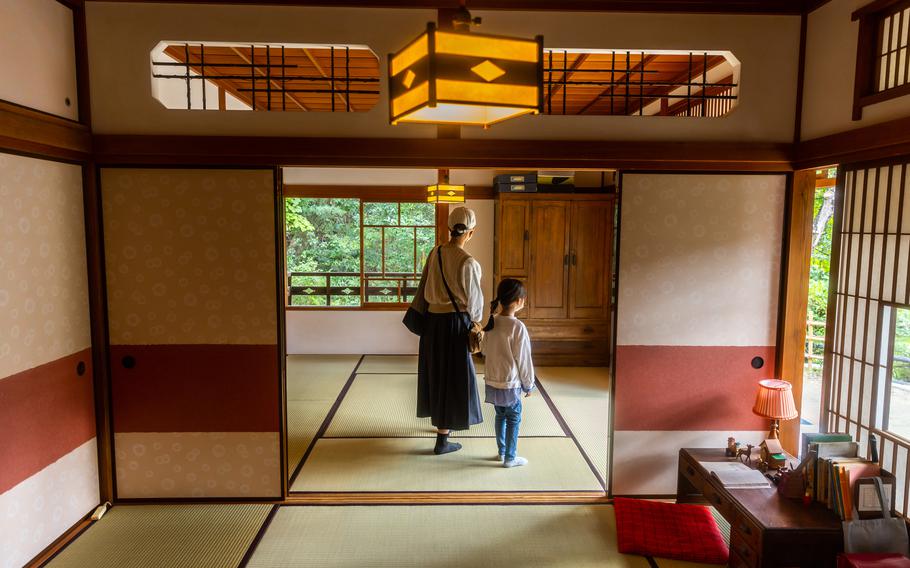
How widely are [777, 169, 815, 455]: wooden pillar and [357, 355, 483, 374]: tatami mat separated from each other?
3.50 m

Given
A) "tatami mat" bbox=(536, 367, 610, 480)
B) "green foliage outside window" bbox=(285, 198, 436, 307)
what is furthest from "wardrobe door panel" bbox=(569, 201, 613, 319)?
"green foliage outside window" bbox=(285, 198, 436, 307)

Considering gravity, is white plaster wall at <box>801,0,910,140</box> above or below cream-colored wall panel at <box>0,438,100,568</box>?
above

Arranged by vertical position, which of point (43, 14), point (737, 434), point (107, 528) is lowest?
point (107, 528)

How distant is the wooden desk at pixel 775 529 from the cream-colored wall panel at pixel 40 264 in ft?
10.6

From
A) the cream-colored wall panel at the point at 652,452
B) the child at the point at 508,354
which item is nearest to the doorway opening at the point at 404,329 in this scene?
the cream-colored wall panel at the point at 652,452

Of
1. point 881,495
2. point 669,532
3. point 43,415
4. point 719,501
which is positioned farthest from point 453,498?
point 43,415

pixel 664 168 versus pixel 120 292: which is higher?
pixel 664 168

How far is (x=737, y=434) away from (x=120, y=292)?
3602mm

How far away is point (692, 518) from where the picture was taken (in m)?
2.83

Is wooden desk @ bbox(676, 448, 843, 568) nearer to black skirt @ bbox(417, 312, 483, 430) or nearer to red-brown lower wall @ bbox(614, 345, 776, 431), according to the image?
red-brown lower wall @ bbox(614, 345, 776, 431)

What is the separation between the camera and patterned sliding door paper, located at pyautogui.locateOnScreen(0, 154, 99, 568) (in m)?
2.40

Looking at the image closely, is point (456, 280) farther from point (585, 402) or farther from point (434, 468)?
point (585, 402)

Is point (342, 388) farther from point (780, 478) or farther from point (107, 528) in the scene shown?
point (780, 478)

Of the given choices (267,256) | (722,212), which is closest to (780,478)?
(722,212)
